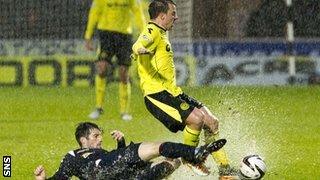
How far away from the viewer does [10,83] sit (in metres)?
26.1

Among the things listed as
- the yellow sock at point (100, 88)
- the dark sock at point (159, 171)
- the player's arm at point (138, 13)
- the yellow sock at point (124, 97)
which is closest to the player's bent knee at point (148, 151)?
the dark sock at point (159, 171)

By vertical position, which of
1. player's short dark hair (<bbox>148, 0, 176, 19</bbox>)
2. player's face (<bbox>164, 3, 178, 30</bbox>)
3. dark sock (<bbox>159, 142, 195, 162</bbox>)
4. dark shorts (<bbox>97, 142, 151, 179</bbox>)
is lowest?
dark shorts (<bbox>97, 142, 151, 179</bbox>)

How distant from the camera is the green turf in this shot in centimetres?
1507

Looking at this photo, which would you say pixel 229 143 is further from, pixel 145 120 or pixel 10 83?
pixel 10 83

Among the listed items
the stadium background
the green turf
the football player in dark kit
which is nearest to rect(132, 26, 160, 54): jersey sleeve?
the football player in dark kit

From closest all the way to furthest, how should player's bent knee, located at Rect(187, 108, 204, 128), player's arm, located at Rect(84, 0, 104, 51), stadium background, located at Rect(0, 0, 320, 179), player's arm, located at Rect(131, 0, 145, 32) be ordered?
player's bent knee, located at Rect(187, 108, 204, 128)
player's arm, located at Rect(131, 0, 145, 32)
player's arm, located at Rect(84, 0, 104, 51)
stadium background, located at Rect(0, 0, 320, 179)

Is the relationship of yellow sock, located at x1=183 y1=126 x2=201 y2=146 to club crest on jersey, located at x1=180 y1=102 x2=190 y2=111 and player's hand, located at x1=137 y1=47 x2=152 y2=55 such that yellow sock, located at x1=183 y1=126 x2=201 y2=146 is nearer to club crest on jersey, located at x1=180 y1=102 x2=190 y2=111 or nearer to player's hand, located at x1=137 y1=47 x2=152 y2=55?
club crest on jersey, located at x1=180 y1=102 x2=190 y2=111

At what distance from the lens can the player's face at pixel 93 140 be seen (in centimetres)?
1185

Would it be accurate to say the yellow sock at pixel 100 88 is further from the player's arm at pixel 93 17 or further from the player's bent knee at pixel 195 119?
the player's bent knee at pixel 195 119

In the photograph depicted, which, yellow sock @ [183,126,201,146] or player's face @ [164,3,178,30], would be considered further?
player's face @ [164,3,178,30]

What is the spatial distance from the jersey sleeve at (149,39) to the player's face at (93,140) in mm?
1306

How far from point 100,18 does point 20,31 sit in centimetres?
648

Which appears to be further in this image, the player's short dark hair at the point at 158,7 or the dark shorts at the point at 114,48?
the dark shorts at the point at 114,48

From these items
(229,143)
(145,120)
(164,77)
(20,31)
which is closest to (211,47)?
(20,31)
